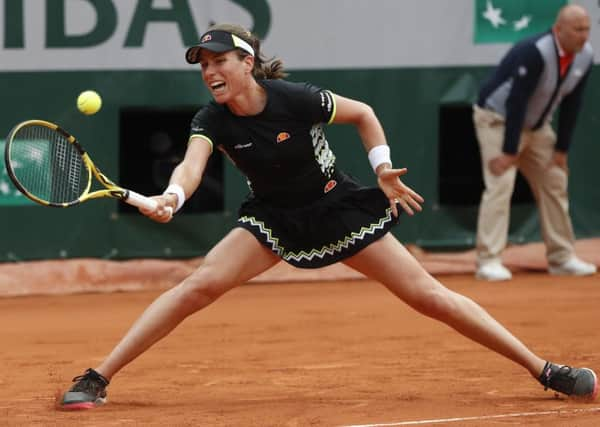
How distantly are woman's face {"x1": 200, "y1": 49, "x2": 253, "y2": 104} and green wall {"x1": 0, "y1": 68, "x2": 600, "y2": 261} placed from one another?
3.64 m

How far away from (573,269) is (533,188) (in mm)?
576

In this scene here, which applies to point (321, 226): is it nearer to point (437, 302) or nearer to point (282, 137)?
point (282, 137)

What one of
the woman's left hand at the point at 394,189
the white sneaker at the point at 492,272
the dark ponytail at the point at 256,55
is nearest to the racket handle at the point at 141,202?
the dark ponytail at the point at 256,55

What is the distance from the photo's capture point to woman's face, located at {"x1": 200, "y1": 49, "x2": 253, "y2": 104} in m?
4.89

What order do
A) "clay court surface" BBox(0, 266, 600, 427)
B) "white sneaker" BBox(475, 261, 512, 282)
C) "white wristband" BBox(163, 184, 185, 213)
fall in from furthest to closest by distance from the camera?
"white sneaker" BBox(475, 261, 512, 282), "clay court surface" BBox(0, 266, 600, 427), "white wristband" BBox(163, 184, 185, 213)

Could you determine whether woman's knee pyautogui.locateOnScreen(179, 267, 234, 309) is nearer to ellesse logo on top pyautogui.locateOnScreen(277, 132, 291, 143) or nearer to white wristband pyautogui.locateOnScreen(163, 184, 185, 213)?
white wristband pyautogui.locateOnScreen(163, 184, 185, 213)

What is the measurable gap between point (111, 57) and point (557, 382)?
4.20m

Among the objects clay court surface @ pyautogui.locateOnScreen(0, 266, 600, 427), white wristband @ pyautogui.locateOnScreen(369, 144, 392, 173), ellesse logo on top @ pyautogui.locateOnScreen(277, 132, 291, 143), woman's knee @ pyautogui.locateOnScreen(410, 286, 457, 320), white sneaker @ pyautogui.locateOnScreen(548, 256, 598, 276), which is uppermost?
ellesse logo on top @ pyautogui.locateOnScreen(277, 132, 291, 143)

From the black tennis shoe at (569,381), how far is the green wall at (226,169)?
12.8 feet

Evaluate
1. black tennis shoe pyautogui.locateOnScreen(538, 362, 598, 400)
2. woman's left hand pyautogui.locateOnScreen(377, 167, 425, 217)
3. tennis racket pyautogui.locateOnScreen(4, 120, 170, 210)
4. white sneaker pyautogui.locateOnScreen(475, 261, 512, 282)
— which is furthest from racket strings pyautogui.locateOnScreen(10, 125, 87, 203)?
white sneaker pyautogui.locateOnScreen(475, 261, 512, 282)

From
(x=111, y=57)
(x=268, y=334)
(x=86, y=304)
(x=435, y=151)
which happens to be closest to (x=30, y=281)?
(x=86, y=304)

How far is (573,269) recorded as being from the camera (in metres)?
8.98

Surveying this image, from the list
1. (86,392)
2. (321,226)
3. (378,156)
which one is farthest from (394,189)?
(86,392)

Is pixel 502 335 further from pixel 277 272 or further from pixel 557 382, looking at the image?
pixel 277 272
